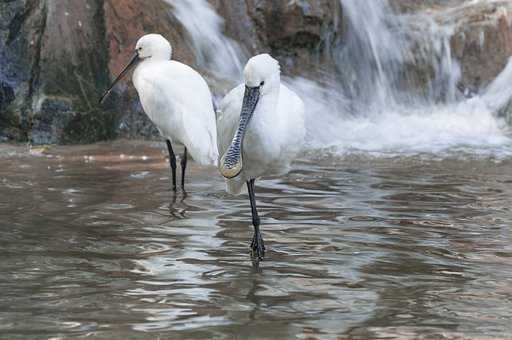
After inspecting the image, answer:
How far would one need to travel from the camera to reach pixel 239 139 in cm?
558

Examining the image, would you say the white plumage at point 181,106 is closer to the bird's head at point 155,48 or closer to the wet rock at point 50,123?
the bird's head at point 155,48

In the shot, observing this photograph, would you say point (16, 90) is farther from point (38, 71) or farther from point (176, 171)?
point (176, 171)

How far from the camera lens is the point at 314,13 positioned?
44.6 feet

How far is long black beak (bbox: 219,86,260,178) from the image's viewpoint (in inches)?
219

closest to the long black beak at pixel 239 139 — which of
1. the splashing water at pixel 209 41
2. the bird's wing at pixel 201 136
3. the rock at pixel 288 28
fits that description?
the bird's wing at pixel 201 136

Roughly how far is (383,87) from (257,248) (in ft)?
28.9

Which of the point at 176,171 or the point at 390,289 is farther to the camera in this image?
the point at 176,171

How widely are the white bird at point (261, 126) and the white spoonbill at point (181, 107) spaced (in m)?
2.06

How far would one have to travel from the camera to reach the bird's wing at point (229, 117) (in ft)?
19.4

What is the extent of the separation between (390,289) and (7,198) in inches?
138

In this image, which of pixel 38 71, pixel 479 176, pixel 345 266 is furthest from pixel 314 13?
pixel 345 266

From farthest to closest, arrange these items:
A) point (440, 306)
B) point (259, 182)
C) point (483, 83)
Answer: point (483, 83) < point (259, 182) < point (440, 306)

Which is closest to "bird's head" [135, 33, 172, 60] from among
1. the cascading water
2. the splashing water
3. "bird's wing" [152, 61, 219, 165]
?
"bird's wing" [152, 61, 219, 165]

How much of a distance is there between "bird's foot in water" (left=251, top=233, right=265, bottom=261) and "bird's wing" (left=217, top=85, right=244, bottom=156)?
0.61m
